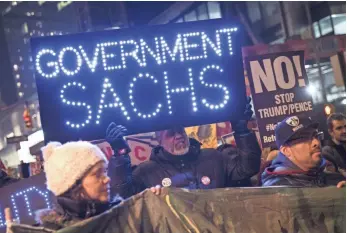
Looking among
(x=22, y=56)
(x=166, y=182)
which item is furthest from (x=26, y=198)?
(x=22, y=56)

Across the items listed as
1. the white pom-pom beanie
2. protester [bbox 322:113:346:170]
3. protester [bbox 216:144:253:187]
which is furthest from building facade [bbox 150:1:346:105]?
the white pom-pom beanie

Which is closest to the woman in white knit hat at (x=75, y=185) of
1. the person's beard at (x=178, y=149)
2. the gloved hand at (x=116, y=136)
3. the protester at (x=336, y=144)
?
the gloved hand at (x=116, y=136)

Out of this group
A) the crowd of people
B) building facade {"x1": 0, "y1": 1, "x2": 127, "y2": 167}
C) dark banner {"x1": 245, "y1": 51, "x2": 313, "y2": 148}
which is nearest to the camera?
the crowd of people

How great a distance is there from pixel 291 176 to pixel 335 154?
7.06 feet

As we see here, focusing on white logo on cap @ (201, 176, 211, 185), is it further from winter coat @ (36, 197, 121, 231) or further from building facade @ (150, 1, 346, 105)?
building facade @ (150, 1, 346, 105)

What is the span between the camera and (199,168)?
14.2ft

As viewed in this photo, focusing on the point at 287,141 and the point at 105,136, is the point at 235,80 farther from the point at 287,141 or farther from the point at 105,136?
the point at 105,136

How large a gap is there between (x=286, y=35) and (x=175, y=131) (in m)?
13.8

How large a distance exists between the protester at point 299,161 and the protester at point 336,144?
1.61 m

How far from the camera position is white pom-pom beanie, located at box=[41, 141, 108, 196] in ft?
9.46

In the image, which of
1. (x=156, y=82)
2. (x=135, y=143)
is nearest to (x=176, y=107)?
(x=156, y=82)

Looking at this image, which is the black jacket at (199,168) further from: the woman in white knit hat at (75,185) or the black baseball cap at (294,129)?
the woman in white knit hat at (75,185)

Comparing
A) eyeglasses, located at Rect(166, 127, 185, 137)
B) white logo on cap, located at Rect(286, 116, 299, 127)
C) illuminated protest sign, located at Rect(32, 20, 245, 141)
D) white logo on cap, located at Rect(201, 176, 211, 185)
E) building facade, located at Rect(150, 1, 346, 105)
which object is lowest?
white logo on cap, located at Rect(201, 176, 211, 185)

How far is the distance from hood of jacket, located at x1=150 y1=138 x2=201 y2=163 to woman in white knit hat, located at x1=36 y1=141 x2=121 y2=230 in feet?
4.61
